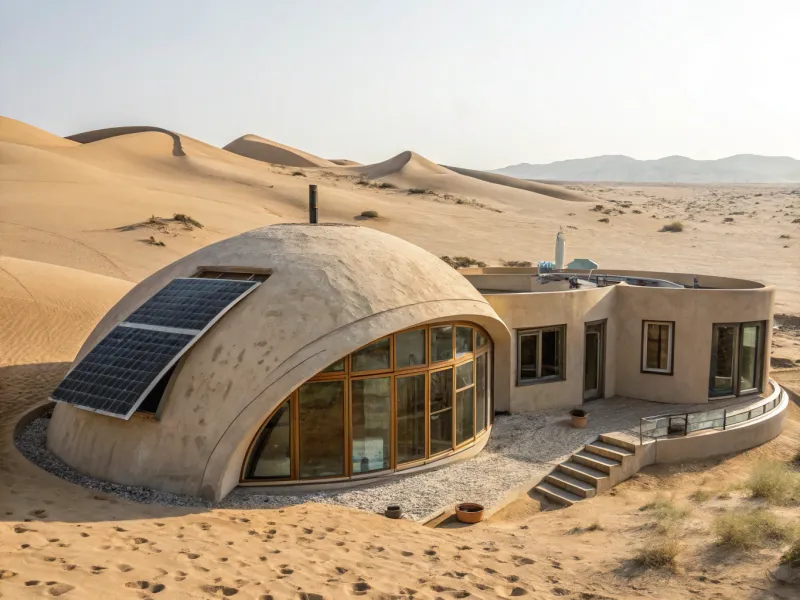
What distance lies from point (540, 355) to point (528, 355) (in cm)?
33

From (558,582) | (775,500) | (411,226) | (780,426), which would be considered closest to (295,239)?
(558,582)

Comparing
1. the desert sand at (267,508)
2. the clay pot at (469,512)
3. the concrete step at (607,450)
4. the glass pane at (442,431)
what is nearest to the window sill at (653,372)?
the desert sand at (267,508)

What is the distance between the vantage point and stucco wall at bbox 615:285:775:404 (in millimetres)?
17688

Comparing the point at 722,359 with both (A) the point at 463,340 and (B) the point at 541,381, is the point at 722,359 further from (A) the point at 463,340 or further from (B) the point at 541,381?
(A) the point at 463,340

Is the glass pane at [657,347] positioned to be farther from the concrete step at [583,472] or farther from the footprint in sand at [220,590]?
the footprint in sand at [220,590]

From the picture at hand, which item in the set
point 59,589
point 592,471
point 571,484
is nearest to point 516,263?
point 592,471

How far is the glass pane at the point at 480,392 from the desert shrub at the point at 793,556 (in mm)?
6578

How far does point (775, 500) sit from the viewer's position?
1188 cm

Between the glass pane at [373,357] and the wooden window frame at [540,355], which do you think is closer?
the glass pane at [373,357]

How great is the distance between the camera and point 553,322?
56.3ft

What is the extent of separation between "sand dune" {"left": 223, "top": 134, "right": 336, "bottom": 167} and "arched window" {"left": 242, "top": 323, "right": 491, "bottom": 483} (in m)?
94.8

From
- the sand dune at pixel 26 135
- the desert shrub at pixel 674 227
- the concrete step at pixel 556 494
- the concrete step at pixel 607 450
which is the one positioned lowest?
the concrete step at pixel 556 494

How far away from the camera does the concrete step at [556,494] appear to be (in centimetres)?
1316

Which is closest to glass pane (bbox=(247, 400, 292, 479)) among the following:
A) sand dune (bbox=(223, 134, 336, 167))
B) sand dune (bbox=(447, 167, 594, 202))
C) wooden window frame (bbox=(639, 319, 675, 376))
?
wooden window frame (bbox=(639, 319, 675, 376))
